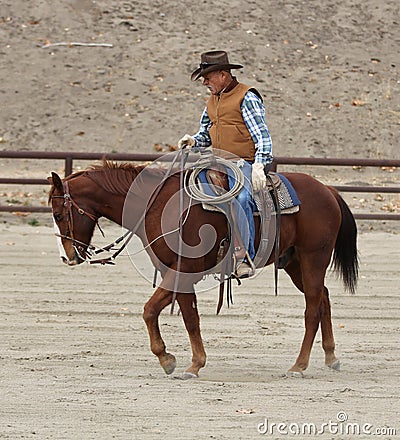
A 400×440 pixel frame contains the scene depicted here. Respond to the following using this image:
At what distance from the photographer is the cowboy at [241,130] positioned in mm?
7340

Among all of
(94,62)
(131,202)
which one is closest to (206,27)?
(94,62)

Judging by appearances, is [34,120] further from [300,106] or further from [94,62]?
[300,106]

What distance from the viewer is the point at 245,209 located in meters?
7.36

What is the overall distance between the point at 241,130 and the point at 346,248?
1.39 meters

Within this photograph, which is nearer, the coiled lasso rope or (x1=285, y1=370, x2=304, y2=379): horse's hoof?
the coiled lasso rope

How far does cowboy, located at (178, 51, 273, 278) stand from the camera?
7.34m

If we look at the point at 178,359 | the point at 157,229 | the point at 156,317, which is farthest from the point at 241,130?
the point at 178,359

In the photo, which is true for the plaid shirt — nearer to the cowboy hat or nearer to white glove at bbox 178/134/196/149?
the cowboy hat

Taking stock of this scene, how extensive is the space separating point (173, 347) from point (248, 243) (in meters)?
1.46

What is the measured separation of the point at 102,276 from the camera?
40.1ft

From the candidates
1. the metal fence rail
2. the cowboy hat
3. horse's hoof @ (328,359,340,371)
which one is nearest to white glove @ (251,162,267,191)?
the cowboy hat

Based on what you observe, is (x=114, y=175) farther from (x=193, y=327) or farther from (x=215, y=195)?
(x=193, y=327)

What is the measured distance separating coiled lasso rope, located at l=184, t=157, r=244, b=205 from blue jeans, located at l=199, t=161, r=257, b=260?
4 centimetres

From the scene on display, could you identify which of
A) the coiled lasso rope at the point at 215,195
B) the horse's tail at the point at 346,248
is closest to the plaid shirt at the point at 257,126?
the coiled lasso rope at the point at 215,195
